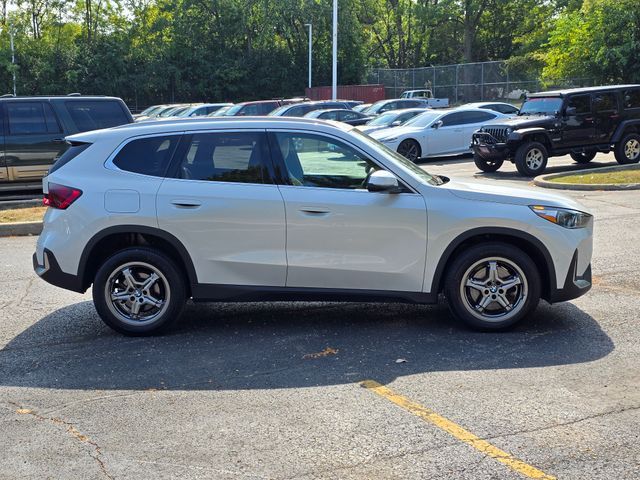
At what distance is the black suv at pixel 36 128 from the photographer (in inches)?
553

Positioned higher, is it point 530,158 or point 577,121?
point 577,121

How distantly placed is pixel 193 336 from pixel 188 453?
7.62ft

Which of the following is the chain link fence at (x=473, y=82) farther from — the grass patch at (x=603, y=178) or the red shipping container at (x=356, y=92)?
the grass patch at (x=603, y=178)

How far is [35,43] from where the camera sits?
188 ft

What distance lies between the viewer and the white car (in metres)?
22.2

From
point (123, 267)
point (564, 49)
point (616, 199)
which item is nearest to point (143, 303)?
point (123, 267)

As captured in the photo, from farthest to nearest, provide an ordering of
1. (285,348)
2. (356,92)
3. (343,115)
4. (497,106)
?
(356,92)
(343,115)
(497,106)
(285,348)

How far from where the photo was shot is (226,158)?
6645 millimetres

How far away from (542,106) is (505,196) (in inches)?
524

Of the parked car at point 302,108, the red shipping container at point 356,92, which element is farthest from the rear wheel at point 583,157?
the red shipping container at point 356,92

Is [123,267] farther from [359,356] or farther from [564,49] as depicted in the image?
[564,49]

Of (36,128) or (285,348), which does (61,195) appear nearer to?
(285,348)

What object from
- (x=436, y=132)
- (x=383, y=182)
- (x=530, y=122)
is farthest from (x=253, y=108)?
(x=383, y=182)

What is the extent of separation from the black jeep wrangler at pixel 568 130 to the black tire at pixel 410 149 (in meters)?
3.22
